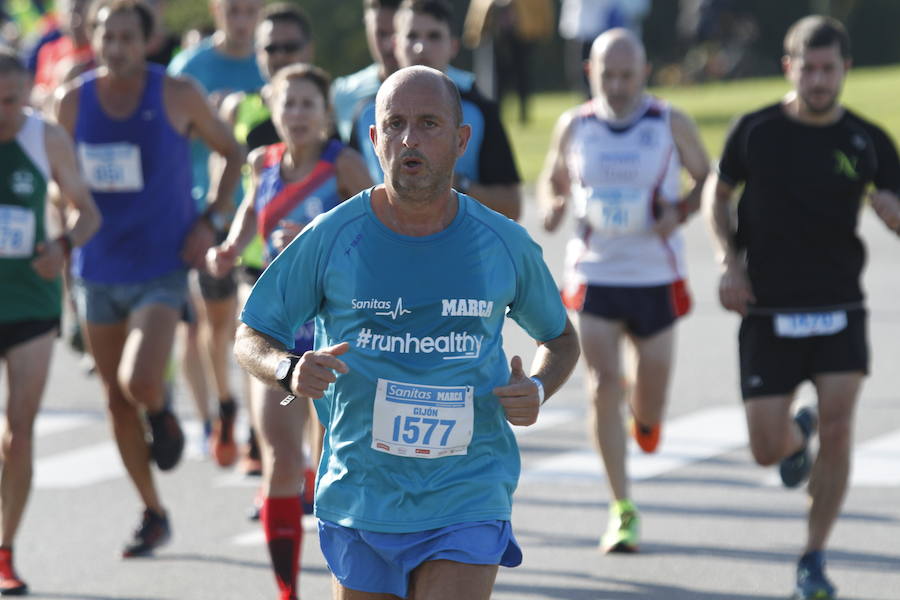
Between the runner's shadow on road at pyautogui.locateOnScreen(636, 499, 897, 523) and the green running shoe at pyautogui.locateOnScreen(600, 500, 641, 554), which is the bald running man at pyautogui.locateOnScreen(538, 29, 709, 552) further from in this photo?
the runner's shadow on road at pyautogui.locateOnScreen(636, 499, 897, 523)

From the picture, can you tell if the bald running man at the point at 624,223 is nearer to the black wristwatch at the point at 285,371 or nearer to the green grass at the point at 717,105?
the black wristwatch at the point at 285,371

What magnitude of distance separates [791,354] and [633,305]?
3.80 ft

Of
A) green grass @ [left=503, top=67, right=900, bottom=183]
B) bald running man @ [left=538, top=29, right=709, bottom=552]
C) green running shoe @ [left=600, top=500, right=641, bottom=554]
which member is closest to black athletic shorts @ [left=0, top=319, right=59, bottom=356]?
bald running man @ [left=538, top=29, right=709, bottom=552]

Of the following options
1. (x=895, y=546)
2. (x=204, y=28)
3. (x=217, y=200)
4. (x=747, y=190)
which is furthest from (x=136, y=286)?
(x=204, y=28)

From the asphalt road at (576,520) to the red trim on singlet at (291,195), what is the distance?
1497mm

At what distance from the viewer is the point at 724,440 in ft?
35.3

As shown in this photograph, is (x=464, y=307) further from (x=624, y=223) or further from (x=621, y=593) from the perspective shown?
(x=624, y=223)

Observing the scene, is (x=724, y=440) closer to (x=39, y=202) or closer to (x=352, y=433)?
(x=39, y=202)

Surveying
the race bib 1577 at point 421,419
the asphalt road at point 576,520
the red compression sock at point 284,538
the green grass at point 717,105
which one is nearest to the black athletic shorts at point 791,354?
the asphalt road at point 576,520

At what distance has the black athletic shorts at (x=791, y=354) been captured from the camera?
24.5 feet

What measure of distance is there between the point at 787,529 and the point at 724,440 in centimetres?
209

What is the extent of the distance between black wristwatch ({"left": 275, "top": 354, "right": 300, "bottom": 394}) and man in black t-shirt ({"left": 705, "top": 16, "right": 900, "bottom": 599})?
3058mm

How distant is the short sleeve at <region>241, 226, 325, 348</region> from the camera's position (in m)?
5.01

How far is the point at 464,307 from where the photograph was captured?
4.96 m
